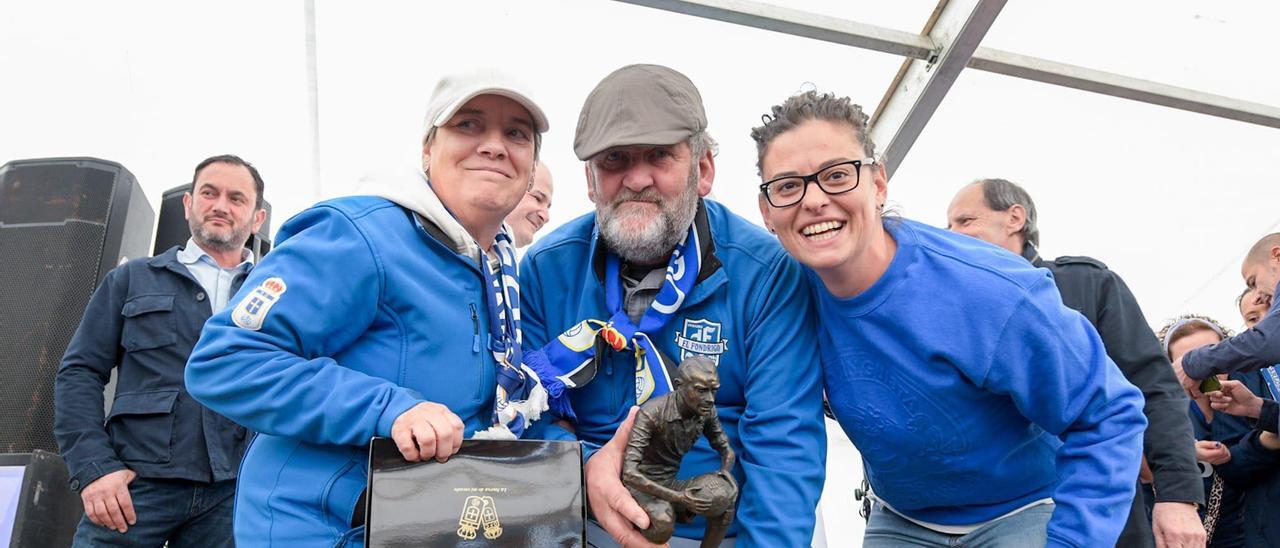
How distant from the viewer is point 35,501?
11.1ft

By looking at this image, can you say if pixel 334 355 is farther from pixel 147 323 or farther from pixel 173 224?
pixel 173 224

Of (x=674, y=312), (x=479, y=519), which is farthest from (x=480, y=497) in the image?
(x=674, y=312)

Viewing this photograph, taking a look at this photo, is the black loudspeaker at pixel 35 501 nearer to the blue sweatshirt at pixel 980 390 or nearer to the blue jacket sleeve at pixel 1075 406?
the blue sweatshirt at pixel 980 390


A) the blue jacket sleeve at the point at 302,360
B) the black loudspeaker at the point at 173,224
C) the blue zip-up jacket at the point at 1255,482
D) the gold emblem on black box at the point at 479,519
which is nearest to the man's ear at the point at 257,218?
the black loudspeaker at the point at 173,224

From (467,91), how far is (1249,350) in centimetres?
291

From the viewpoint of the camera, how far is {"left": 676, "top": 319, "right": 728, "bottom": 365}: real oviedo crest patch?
2.03 metres

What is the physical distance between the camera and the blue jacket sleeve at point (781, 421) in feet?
6.15

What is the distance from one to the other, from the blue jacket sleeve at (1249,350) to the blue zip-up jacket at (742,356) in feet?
6.63

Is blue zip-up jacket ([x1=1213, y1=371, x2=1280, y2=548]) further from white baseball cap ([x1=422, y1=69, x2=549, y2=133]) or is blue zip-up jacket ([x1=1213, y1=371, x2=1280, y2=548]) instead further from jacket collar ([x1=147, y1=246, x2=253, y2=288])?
jacket collar ([x1=147, y1=246, x2=253, y2=288])

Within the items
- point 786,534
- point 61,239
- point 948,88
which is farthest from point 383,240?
point 948,88

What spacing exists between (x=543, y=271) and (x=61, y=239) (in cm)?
301

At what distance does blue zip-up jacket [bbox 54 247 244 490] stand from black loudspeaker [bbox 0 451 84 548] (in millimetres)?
303

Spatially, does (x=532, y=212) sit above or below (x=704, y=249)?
above

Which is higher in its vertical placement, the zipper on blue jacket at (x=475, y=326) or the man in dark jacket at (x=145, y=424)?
the zipper on blue jacket at (x=475, y=326)
